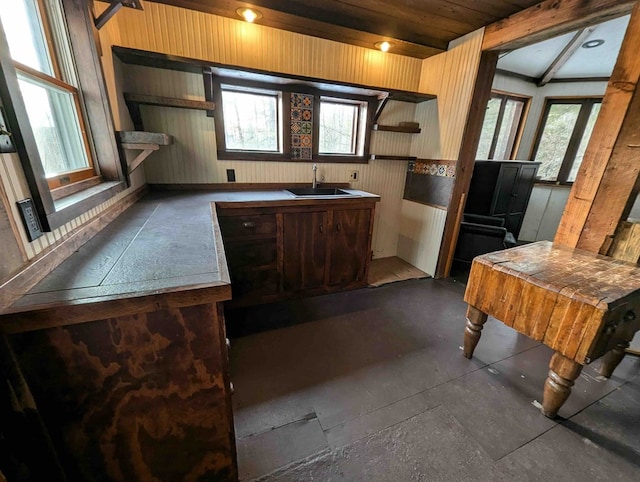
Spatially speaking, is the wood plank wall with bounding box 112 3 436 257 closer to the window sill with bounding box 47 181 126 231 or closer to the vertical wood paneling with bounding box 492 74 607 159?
the window sill with bounding box 47 181 126 231

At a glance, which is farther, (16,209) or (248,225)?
(248,225)

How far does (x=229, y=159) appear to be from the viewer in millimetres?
2496

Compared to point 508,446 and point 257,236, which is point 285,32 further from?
point 508,446

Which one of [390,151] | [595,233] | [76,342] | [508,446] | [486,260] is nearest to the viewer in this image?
[76,342]

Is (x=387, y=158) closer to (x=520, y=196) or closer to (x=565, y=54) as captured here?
(x=520, y=196)

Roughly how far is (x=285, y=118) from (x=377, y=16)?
1133mm

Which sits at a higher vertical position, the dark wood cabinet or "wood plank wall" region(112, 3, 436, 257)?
"wood plank wall" region(112, 3, 436, 257)

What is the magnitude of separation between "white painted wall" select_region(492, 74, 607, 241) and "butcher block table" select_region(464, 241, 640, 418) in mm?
3231

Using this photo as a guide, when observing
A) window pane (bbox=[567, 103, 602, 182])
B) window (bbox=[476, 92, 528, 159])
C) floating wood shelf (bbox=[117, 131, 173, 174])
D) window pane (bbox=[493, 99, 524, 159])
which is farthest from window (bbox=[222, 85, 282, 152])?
window pane (bbox=[567, 103, 602, 182])

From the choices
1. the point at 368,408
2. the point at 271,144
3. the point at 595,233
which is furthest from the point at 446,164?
the point at 368,408

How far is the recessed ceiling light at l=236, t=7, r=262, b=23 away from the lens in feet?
6.61

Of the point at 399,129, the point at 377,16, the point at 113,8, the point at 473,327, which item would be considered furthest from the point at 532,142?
the point at 113,8

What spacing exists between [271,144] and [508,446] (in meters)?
2.83

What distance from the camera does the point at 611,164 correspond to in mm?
1581
